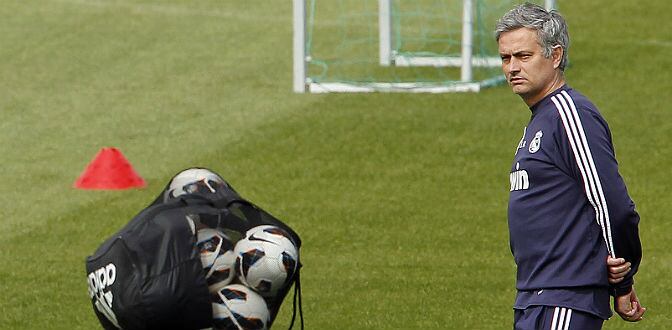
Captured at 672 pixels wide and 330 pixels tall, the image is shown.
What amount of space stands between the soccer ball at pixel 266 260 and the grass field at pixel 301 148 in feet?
5.16

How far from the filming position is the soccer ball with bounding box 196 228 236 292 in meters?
6.50

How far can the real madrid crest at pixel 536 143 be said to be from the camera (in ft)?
16.5

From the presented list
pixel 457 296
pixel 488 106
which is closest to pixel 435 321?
pixel 457 296

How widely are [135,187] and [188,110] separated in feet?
8.91

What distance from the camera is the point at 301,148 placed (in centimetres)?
1259

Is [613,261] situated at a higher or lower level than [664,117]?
higher

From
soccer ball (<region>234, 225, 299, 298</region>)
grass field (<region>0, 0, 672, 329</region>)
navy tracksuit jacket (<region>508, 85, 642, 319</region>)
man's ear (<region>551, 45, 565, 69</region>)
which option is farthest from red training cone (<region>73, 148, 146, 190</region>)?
man's ear (<region>551, 45, 565, 69</region>)

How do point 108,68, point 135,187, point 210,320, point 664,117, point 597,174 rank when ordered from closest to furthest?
point 597,174, point 210,320, point 135,187, point 664,117, point 108,68

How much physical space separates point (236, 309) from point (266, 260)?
0.86 ft

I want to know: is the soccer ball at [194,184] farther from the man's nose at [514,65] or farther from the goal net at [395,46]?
the goal net at [395,46]

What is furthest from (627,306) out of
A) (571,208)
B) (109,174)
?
(109,174)

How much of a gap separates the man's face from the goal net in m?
9.50

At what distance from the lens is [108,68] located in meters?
15.7

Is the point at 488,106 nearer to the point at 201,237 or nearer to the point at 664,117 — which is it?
the point at 664,117
